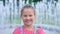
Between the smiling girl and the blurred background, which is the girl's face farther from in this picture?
the blurred background

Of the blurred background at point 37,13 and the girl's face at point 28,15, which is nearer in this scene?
the girl's face at point 28,15

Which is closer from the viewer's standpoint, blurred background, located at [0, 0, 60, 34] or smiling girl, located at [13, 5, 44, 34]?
smiling girl, located at [13, 5, 44, 34]

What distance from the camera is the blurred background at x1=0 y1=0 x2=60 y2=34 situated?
3273 millimetres

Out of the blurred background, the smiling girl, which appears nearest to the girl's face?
the smiling girl

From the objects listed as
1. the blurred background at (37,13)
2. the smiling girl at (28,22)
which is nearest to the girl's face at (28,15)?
the smiling girl at (28,22)

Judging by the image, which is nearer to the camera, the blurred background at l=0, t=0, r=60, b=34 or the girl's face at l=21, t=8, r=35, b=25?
the girl's face at l=21, t=8, r=35, b=25

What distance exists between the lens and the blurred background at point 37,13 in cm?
327

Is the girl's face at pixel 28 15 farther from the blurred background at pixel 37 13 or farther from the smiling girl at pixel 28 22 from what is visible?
the blurred background at pixel 37 13

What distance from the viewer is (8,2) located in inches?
129

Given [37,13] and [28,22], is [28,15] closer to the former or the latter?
[28,22]

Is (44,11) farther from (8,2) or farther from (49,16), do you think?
(8,2)

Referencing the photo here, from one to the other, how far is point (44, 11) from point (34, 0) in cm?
24

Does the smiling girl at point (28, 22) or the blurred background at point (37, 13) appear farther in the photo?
the blurred background at point (37, 13)

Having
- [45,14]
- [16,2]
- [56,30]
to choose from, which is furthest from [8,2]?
[56,30]
